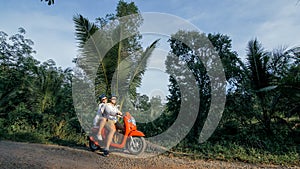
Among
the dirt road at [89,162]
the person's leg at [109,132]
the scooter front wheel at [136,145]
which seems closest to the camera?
the dirt road at [89,162]

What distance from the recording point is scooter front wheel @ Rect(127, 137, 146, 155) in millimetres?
5176

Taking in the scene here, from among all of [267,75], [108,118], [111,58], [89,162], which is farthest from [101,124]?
[267,75]

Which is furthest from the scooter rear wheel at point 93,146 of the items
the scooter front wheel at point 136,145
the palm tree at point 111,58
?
the palm tree at point 111,58

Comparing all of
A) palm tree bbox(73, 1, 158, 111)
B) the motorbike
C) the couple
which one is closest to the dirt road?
the motorbike

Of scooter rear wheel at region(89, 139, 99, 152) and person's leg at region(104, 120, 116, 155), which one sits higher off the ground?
person's leg at region(104, 120, 116, 155)

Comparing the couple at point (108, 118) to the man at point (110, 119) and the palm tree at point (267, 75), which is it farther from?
the palm tree at point (267, 75)

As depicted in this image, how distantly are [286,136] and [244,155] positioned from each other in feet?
6.14

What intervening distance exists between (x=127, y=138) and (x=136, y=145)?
0.25 meters

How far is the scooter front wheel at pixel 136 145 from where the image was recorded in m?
5.18

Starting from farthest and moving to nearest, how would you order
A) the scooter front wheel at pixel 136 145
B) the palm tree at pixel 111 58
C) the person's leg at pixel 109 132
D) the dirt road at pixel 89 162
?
the palm tree at pixel 111 58
the scooter front wheel at pixel 136 145
the person's leg at pixel 109 132
the dirt road at pixel 89 162

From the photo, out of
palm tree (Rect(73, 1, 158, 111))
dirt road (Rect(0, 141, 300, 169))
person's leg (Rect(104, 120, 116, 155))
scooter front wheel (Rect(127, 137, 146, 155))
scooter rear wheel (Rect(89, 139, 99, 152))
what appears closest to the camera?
dirt road (Rect(0, 141, 300, 169))

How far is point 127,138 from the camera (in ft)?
17.4

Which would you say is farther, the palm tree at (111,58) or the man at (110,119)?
the palm tree at (111,58)

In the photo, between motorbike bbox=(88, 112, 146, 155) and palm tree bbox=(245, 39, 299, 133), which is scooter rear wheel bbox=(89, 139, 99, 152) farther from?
palm tree bbox=(245, 39, 299, 133)
